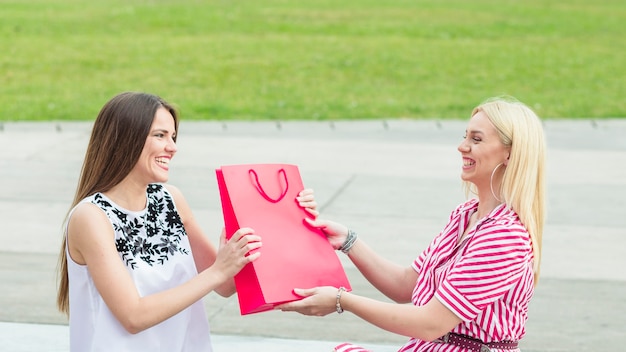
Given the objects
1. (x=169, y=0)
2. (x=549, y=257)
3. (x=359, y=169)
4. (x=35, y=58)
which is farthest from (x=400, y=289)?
(x=169, y=0)

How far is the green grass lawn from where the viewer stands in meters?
15.0

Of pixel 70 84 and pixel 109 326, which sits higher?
pixel 109 326

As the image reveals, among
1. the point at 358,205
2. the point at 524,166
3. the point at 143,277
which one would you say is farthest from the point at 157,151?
→ the point at 358,205

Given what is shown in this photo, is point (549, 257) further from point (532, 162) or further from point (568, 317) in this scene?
point (532, 162)

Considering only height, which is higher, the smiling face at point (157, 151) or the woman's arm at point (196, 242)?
the smiling face at point (157, 151)

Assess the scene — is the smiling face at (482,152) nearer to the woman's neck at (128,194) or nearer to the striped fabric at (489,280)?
the striped fabric at (489,280)

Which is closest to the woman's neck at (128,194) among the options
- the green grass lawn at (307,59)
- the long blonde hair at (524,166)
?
the long blonde hair at (524,166)

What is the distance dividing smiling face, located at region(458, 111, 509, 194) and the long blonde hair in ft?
0.08

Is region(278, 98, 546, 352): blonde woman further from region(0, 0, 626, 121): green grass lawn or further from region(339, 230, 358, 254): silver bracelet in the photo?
region(0, 0, 626, 121): green grass lawn

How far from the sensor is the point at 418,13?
28.2m

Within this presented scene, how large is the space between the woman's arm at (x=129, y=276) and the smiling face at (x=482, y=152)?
0.69 metres

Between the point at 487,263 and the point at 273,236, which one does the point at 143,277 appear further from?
the point at 487,263

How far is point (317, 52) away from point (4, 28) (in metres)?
6.81

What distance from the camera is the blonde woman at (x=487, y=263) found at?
10.9 feet
